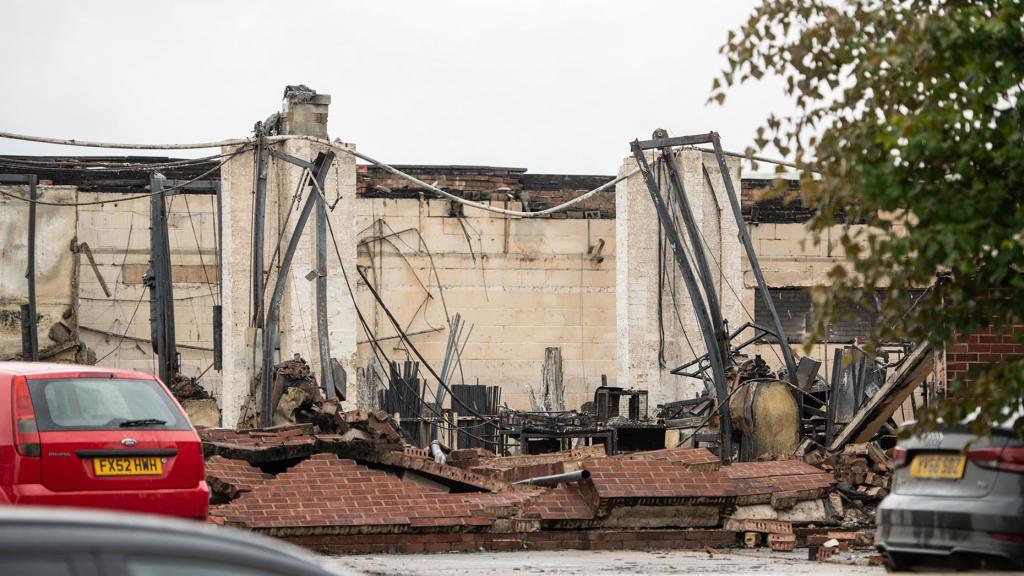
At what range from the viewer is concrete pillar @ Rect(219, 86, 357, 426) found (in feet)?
82.3

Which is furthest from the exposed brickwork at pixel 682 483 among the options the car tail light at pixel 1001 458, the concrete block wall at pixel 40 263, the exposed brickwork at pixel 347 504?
the concrete block wall at pixel 40 263

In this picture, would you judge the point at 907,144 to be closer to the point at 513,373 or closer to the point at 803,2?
the point at 803,2

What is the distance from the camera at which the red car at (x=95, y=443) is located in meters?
9.98

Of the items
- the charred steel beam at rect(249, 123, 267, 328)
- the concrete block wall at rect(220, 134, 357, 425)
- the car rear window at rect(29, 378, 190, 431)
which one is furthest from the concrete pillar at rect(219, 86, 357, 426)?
the car rear window at rect(29, 378, 190, 431)

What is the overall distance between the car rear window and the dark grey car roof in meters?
6.77

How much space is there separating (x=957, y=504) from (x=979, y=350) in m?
4.61

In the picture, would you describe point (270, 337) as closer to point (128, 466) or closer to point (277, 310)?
point (277, 310)

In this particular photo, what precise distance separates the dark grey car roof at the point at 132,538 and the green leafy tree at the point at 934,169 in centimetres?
396

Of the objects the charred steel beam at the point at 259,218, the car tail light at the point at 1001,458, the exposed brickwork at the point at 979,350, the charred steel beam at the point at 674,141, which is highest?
the charred steel beam at the point at 674,141

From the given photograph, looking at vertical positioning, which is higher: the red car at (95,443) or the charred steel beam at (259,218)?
the charred steel beam at (259,218)

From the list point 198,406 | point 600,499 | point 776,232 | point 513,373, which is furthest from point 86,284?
point 600,499

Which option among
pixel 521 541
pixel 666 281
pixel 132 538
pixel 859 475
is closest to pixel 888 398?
pixel 859 475

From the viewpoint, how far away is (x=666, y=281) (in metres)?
27.0

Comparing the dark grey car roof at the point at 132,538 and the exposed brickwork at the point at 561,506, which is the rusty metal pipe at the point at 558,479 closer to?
the exposed brickwork at the point at 561,506
